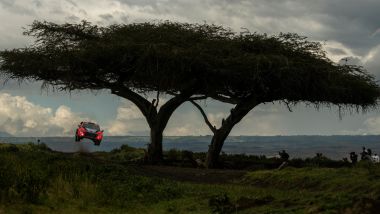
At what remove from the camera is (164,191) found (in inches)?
869

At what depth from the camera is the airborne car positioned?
47.0 meters

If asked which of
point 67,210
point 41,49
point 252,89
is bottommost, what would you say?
point 67,210

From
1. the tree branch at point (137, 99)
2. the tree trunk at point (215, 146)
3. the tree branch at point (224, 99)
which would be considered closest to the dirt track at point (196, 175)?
the tree trunk at point (215, 146)

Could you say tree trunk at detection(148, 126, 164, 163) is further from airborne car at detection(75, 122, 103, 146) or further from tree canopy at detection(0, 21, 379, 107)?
airborne car at detection(75, 122, 103, 146)

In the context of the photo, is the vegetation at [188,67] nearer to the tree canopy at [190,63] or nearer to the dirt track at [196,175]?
the tree canopy at [190,63]

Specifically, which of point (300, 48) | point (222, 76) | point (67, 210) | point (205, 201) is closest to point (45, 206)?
point (67, 210)

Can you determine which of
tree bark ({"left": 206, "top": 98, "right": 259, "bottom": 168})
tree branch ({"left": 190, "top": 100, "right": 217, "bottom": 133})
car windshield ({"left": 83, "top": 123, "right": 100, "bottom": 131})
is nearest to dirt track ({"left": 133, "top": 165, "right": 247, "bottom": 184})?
tree bark ({"left": 206, "top": 98, "right": 259, "bottom": 168})

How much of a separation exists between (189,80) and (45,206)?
20.2 meters

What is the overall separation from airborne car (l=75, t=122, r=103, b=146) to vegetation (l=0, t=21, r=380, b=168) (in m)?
6.47

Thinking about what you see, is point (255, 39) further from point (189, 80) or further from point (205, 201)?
point (205, 201)

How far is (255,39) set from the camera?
38.1 m

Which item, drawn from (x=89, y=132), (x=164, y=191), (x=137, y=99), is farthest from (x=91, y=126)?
(x=164, y=191)

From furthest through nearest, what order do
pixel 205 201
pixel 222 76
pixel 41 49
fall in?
pixel 41 49 → pixel 222 76 → pixel 205 201

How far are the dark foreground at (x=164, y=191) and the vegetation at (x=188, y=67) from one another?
8215mm
